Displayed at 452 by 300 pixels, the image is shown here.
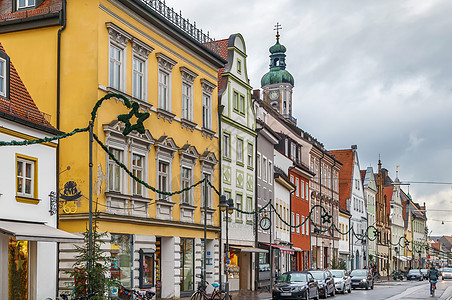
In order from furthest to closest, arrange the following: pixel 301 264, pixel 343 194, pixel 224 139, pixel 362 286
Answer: pixel 343 194, pixel 301 264, pixel 362 286, pixel 224 139

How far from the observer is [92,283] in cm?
1895

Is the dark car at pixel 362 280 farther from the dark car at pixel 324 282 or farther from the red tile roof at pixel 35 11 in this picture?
the red tile roof at pixel 35 11

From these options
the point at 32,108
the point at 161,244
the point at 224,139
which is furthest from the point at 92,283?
the point at 224,139

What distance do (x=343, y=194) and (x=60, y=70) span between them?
61979 millimetres

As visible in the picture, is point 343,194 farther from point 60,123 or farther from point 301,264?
point 60,123

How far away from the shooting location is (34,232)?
22.5 meters

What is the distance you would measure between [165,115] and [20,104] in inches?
314

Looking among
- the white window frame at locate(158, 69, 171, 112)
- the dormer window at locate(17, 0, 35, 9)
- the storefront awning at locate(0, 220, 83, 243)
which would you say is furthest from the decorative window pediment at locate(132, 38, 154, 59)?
the storefront awning at locate(0, 220, 83, 243)

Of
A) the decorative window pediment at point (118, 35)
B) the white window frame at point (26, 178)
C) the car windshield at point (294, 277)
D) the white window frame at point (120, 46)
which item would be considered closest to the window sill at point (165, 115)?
the white window frame at point (120, 46)

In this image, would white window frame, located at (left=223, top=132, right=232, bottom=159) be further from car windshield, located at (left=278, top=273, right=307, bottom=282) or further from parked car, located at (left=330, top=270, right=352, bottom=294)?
parked car, located at (left=330, top=270, right=352, bottom=294)

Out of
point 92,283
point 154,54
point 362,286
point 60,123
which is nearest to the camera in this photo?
point 92,283

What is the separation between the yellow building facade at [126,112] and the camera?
27.1 meters

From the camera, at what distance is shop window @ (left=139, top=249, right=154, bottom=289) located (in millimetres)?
29719

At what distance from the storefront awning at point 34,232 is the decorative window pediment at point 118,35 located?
26.4 feet
